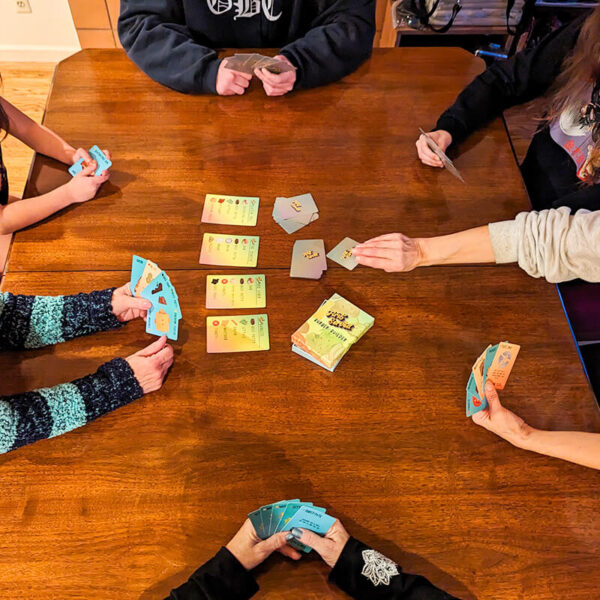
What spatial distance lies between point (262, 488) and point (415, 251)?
68 cm

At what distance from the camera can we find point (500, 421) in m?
1.08

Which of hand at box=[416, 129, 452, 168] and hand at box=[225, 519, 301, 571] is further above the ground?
hand at box=[416, 129, 452, 168]

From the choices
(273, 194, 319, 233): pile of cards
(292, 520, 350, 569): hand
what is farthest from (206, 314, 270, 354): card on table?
(292, 520, 350, 569): hand

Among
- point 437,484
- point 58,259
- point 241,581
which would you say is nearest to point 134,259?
point 58,259

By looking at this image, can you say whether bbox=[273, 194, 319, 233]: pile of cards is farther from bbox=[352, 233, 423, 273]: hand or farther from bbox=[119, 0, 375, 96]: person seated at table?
bbox=[119, 0, 375, 96]: person seated at table

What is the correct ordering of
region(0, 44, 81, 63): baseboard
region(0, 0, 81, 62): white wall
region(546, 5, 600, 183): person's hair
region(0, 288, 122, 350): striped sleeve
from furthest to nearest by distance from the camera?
region(0, 44, 81, 63): baseboard → region(0, 0, 81, 62): white wall → region(546, 5, 600, 183): person's hair → region(0, 288, 122, 350): striped sleeve

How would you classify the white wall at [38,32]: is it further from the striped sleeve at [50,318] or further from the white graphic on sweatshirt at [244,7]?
the striped sleeve at [50,318]

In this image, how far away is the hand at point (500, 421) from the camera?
1075mm

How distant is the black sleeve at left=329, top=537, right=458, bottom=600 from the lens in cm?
90

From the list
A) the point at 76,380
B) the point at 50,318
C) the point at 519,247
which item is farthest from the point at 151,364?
the point at 519,247

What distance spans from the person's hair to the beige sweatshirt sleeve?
369 mm

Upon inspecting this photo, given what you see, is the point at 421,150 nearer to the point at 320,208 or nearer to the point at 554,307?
the point at 320,208

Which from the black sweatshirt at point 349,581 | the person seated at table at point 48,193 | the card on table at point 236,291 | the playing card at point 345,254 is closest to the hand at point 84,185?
the person seated at table at point 48,193

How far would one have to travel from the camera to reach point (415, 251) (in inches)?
52.0
